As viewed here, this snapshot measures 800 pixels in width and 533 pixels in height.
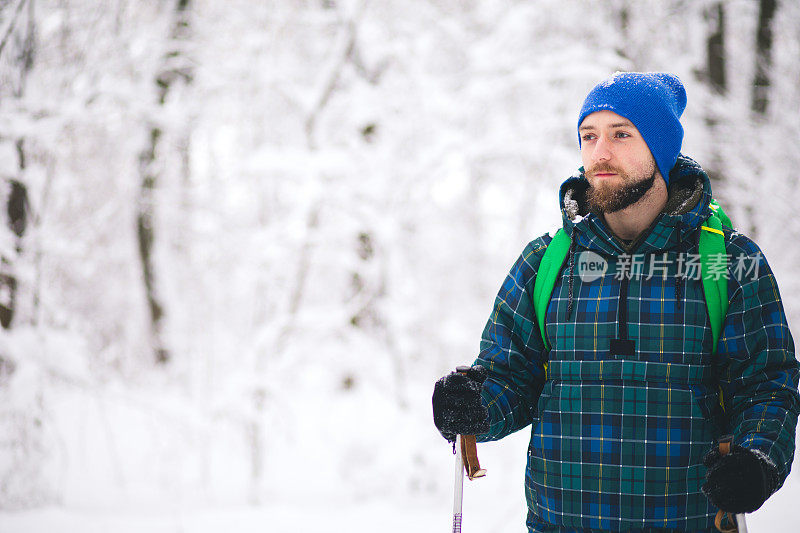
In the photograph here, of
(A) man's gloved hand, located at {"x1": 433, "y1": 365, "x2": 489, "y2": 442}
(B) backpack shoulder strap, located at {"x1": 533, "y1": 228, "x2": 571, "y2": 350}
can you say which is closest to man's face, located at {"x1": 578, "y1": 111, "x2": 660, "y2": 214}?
(B) backpack shoulder strap, located at {"x1": 533, "y1": 228, "x2": 571, "y2": 350}

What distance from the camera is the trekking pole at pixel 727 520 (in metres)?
1.46

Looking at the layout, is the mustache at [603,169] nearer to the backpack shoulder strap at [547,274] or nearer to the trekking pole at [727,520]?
the backpack shoulder strap at [547,274]

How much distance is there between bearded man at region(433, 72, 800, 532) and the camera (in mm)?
1507

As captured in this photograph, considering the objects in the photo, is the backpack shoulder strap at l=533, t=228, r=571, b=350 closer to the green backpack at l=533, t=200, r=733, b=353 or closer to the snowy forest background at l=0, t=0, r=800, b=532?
the green backpack at l=533, t=200, r=733, b=353

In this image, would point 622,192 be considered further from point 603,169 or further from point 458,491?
point 458,491

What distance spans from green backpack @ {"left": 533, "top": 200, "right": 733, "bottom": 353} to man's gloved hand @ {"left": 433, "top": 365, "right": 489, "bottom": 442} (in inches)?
10.6

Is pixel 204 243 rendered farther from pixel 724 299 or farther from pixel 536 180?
pixel 724 299

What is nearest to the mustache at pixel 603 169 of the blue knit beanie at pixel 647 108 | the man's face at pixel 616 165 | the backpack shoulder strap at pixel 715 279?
the man's face at pixel 616 165

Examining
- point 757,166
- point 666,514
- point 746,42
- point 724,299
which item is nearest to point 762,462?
point 666,514

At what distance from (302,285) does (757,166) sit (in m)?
5.28

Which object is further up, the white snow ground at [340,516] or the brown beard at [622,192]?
the brown beard at [622,192]

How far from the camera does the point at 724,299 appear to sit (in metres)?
1.56

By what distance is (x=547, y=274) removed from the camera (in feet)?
5.81

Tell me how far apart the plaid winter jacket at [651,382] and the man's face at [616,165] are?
0.08 metres
